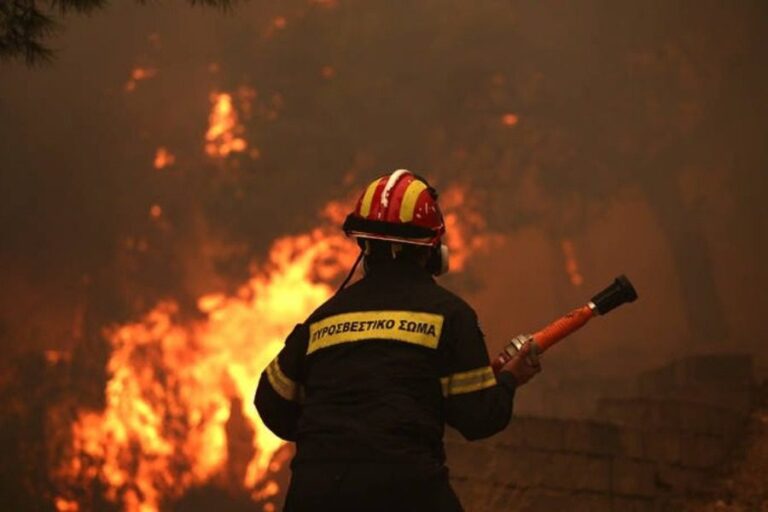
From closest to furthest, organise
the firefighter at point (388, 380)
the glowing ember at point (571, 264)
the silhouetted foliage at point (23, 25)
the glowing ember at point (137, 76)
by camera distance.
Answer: the firefighter at point (388, 380) → the silhouetted foliage at point (23, 25) → the glowing ember at point (571, 264) → the glowing ember at point (137, 76)

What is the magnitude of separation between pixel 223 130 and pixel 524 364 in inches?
383

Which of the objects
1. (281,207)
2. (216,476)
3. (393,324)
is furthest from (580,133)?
(393,324)

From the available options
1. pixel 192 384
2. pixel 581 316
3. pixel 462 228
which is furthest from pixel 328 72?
pixel 581 316

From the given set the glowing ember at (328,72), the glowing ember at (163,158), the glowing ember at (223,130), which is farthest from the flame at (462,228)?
the glowing ember at (163,158)

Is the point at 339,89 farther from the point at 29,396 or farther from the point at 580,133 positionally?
the point at 29,396

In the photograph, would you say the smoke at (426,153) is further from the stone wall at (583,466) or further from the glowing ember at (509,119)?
the stone wall at (583,466)

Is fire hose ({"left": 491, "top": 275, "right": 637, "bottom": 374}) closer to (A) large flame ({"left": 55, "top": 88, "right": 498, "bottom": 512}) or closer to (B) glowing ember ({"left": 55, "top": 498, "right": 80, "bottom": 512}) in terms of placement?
(A) large flame ({"left": 55, "top": 88, "right": 498, "bottom": 512})

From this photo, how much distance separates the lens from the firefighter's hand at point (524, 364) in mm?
3115

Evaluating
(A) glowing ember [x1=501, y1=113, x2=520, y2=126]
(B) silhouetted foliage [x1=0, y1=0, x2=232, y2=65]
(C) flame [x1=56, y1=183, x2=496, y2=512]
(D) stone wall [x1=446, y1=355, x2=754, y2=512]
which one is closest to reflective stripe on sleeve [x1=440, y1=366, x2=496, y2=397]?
(D) stone wall [x1=446, y1=355, x2=754, y2=512]

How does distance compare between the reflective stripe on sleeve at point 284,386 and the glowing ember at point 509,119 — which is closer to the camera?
the reflective stripe on sleeve at point 284,386

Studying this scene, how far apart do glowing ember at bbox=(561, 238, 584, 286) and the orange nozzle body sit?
24.5ft

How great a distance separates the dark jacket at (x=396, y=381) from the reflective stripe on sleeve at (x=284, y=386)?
0.29 feet

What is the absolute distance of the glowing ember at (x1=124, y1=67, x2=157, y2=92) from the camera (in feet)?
41.6

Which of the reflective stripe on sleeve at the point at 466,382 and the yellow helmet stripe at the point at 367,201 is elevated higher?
the yellow helmet stripe at the point at 367,201
